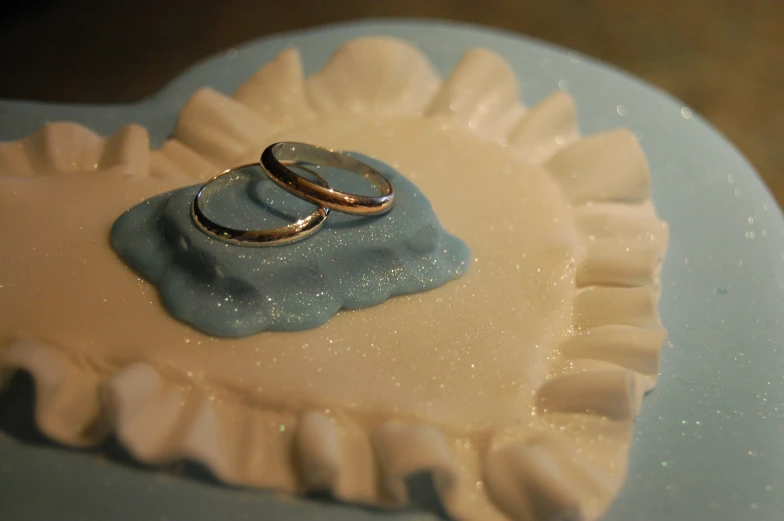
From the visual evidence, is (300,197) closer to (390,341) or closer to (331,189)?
(331,189)

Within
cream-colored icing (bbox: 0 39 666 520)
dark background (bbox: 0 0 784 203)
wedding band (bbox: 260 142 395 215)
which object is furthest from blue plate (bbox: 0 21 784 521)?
dark background (bbox: 0 0 784 203)

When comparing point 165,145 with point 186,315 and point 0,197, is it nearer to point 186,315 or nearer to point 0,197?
point 0,197

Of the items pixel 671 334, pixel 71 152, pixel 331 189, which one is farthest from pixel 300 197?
pixel 671 334

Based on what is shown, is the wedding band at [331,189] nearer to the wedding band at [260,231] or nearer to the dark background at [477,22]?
the wedding band at [260,231]

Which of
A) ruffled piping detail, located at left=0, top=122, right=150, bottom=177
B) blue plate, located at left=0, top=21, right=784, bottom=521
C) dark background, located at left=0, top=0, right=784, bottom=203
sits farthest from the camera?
dark background, located at left=0, top=0, right=784, bottom=203

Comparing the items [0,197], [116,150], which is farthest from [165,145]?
[0,197]

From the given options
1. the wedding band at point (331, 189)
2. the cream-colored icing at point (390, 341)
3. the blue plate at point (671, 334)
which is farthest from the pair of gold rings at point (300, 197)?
the blue plate at point (671, 334)

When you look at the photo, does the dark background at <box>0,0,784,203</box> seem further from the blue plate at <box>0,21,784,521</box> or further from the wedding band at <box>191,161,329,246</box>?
the wedding band at <box>191,161,329,246</box>
